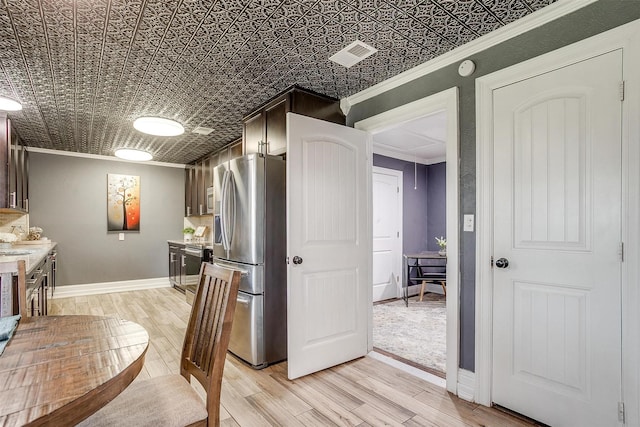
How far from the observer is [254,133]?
3457mm

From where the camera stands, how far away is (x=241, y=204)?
2.84m

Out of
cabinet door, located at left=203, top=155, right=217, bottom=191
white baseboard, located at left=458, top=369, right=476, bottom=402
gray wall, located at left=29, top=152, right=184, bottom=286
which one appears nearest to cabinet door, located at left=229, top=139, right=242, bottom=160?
cabinet door, located at left=203, top=155, right=217, bottom=191

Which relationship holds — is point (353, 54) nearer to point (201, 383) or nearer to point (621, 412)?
point (201, 383)

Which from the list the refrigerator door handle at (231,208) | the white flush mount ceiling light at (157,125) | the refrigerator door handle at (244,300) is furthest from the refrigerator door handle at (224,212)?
the white flush mount ceiling light at (157,125)

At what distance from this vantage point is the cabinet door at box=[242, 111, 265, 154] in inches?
131

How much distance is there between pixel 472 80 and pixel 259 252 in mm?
2027

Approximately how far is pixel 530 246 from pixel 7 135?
4.82 metres

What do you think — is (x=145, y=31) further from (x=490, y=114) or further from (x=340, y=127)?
(x=490, y=114)

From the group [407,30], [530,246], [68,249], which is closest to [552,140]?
[530,246]

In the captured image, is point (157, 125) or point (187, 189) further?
point (187, 189)

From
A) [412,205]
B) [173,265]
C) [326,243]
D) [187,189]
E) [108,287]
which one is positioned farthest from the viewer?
[187,189]

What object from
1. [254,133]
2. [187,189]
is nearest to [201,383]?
[254,133]

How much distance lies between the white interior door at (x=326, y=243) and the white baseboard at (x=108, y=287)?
458 centimetres

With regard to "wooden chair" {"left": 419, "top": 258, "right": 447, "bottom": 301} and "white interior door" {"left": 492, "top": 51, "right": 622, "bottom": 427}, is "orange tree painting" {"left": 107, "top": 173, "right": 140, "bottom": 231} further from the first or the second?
"white interior door" {"left": 492, "top": 51, "right": 622, "bottom": 427}
